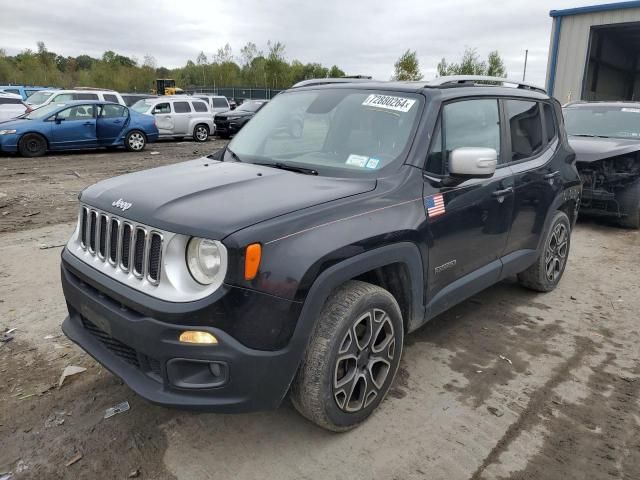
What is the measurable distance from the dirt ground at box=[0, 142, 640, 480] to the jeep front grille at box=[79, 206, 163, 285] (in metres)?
0.94

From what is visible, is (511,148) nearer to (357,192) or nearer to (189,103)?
(357,192)

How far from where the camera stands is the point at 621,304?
15.3 ft

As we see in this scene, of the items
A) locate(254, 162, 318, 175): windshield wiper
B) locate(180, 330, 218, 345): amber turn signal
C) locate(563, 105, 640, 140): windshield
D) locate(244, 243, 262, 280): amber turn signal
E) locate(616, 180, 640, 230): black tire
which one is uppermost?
locate(563, 105, 640, 140): windshield

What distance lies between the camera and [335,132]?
339 cm

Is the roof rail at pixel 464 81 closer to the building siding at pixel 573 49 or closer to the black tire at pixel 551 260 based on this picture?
the black tire at pixel 551 260

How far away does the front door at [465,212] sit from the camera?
308 cm

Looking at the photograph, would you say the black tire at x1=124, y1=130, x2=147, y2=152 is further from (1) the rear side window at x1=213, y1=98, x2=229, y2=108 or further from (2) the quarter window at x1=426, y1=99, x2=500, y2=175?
(2) the quarter window at x1=426, y1=99, x2=500, y2=175

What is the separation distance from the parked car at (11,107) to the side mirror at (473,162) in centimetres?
1615

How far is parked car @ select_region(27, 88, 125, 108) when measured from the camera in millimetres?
16438

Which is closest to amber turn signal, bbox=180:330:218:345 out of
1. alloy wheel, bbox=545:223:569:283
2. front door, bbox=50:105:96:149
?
alloy wheel, bbox=545:223:569:283

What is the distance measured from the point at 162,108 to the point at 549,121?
655 inches

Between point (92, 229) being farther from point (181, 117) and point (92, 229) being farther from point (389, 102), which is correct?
point (181, 117)

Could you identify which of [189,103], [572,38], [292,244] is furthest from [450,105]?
[189,103]

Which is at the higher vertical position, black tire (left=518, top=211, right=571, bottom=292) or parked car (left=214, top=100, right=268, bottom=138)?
parked car (left=214, top=100, right=268, bottom=138)
